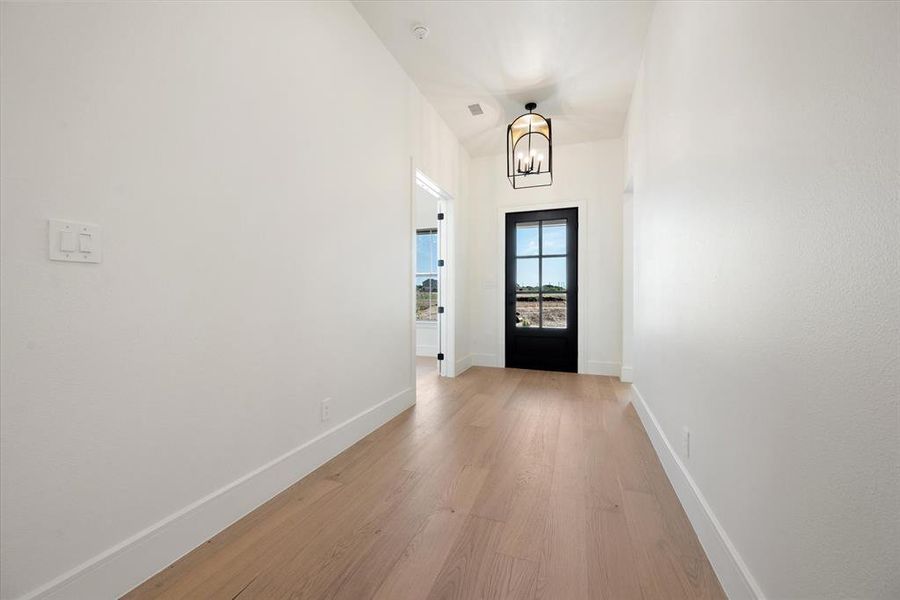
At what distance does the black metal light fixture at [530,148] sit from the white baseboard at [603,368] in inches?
Answer: 89.5

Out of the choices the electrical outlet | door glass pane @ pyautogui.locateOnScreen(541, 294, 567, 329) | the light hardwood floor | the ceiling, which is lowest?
the light hardwood floor

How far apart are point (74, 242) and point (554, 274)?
4.33 metres

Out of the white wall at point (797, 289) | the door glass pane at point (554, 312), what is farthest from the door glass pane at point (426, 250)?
the white wall at point (797, 289)

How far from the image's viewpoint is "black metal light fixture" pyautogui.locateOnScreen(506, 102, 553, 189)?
11.8ft

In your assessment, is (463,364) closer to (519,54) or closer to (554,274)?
(554,274)

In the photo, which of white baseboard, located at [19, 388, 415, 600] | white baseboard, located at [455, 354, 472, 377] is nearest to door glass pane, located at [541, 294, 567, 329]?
white baseboard, located at [455, 354, 472, 377]

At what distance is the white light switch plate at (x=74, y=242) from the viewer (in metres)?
1.05

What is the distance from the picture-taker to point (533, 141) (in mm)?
4355

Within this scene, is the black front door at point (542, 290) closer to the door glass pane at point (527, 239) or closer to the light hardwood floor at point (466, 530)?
the door glass pane at point (527, 239)

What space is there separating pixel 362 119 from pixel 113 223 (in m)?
1.74

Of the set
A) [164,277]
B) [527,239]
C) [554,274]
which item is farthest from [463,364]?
[164,277]

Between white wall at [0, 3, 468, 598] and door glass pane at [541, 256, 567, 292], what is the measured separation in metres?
3.00

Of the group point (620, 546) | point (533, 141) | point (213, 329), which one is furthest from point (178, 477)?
point (533, 141)

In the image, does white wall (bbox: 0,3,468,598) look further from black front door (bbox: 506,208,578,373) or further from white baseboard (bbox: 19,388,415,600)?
black front door (bbox: 506,208,578,373)
